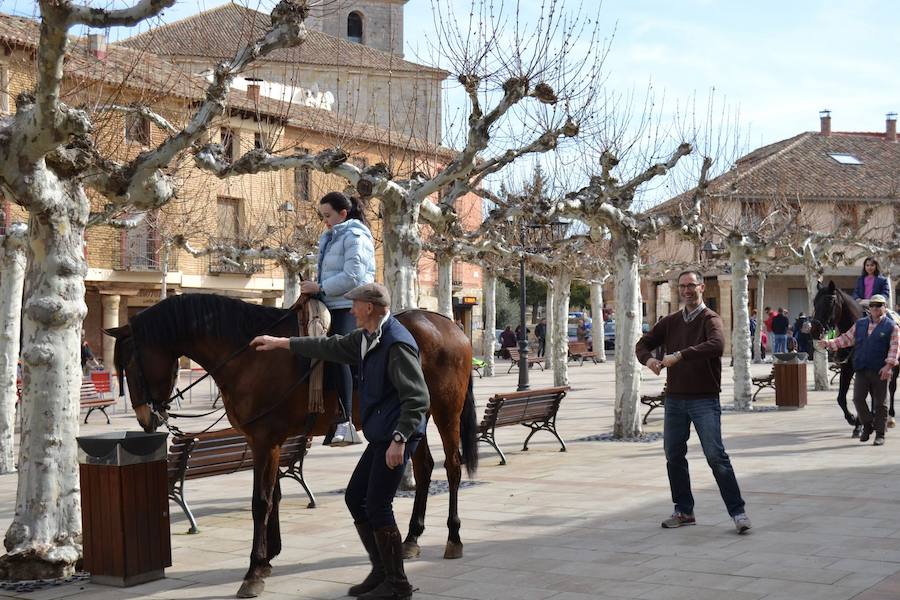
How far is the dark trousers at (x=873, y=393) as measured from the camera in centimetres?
1409

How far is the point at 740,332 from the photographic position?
21172 millimetres

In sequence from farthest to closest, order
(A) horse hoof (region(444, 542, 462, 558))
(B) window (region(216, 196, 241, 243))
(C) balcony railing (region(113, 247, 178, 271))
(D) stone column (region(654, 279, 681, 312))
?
(D) stone column (region(654, 279, 681, 312)) → (C) balcony railing (region(113, 247, 178, 271)) → (B) window (region(216, 196, 241, 243)) → (A) horse hoof (region(444, 542, 462, 558))

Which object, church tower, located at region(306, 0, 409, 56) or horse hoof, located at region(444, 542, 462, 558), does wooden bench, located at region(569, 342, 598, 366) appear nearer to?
church tower, located at region(306, 0, 409, 56)

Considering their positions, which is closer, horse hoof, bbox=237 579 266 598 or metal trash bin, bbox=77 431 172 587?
horse hoof, bbox=237 579 266 598

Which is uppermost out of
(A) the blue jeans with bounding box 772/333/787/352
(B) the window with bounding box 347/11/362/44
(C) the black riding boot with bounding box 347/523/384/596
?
(B) the window with bounding box 347/11/362/44

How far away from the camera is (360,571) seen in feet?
24.9

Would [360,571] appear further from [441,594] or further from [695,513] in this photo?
[695,513]

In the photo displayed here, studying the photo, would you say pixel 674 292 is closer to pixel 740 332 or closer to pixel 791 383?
pixel 740 332

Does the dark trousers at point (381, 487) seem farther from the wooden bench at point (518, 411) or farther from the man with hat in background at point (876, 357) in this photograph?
the man with hat in background at point (876, 357)

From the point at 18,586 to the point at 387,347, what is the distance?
3.01 metres

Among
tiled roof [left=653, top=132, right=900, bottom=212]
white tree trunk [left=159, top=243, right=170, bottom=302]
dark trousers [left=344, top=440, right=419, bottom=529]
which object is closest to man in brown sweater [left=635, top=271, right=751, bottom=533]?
dark trousers [left=344, top=440, right=419, bottom=529]

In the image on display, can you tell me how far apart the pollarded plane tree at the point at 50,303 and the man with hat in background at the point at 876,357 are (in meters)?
9.46

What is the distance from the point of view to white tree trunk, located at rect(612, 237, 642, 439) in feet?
52.3

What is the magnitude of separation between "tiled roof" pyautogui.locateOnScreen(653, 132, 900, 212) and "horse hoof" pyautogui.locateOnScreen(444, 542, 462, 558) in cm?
4297
